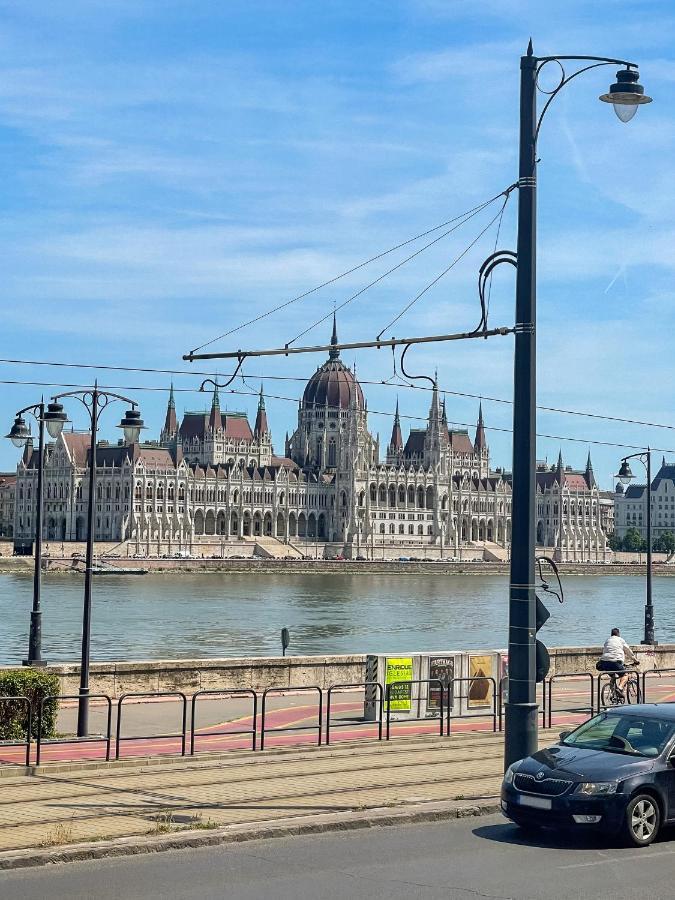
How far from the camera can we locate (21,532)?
178m

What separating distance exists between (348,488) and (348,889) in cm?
18753

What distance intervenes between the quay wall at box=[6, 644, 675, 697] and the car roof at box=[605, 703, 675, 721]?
27.5ft

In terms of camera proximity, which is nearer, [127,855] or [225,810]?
[127,855]

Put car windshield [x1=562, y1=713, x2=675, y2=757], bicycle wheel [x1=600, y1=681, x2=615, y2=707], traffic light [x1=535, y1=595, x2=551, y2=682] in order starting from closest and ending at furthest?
car windshield [x1=562, y1=713, x2=675, y2=757], traffic light [x1=535, y1=595, x2=551, y2=682], bicycle wheel [x1=600, y1=681, x2=615, y2=707]

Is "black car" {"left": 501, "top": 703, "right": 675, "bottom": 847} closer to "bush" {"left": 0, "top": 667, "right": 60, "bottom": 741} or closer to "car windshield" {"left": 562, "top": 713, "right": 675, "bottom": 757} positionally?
"car windshield" {"left": 562, "top": 713, "right": 675, "bottom": 757}

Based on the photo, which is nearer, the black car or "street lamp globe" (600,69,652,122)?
the black car

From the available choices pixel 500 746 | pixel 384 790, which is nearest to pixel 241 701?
pixel 500 746

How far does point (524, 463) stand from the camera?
43.1ft

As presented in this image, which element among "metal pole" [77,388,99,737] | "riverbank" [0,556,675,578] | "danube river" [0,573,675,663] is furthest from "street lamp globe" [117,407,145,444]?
"riverbank" [0,556,675,578]

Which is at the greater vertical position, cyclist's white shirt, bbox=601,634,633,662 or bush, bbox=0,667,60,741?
cyclist's white shirt, bbox=601,634,633,662

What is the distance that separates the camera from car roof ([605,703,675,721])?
1241 centimetres

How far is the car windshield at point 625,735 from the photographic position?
1191 centimetres

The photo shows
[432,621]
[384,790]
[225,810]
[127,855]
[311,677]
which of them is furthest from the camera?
[432,621]

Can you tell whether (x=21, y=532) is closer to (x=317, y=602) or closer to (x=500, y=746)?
(x=317, y=602)
